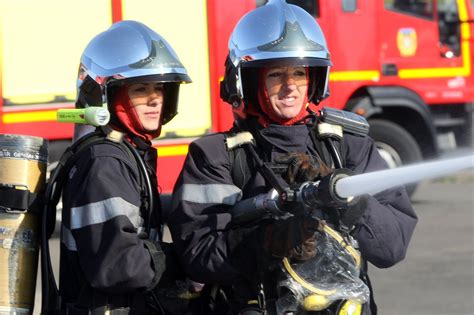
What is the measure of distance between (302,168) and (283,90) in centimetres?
36

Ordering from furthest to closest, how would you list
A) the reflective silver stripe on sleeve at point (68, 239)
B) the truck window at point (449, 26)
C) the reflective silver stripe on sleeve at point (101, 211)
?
1. the truck window at point (449, 26)
2. the reflective silver stripe on sleeve at point (68, 239)
3. the reflective silver stripe on sleeve at point (101, 211)

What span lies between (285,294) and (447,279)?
4546 mm

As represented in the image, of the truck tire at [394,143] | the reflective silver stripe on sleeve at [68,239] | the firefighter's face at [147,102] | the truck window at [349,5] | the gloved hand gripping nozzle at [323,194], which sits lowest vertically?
the truck tire at [394,143]

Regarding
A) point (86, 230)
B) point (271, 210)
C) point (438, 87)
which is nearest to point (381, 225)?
point (271, 210)

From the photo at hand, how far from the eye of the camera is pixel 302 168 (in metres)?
3.47

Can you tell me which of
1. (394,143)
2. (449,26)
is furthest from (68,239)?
(449,26)

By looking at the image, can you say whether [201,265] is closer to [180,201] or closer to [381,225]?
[180,201]

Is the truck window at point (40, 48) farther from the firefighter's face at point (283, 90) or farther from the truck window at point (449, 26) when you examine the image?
the firefighter's face at point (283, 90)

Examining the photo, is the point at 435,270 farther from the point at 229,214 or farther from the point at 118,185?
the point at 118,185

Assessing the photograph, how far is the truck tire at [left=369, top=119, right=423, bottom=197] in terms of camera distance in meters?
10.6

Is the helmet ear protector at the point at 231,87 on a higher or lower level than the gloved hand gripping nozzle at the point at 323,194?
higher

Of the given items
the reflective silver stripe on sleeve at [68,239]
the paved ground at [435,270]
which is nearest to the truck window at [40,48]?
the paved ground at [435,270]

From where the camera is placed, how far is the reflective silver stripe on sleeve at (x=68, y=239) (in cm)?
367

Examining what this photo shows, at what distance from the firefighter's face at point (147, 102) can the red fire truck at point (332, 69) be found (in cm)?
484
